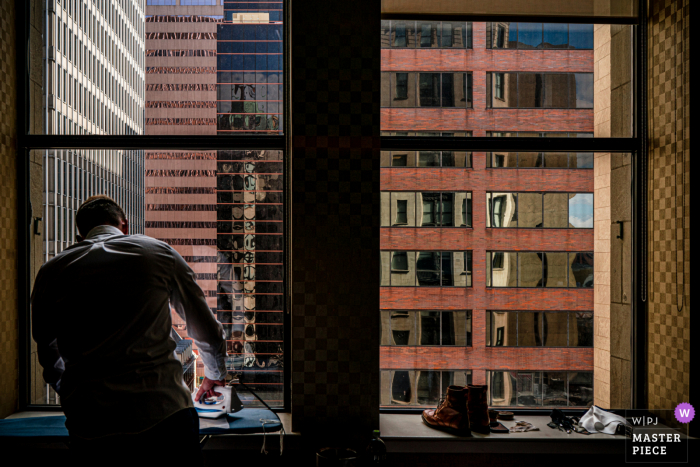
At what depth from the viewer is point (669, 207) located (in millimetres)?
2326

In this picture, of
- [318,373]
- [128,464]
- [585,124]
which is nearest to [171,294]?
[128,464]

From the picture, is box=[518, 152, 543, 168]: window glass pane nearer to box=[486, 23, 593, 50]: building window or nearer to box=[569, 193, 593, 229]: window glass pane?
box=[569, 193, 593, 229]: window glass pane

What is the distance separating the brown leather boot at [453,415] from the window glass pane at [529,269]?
2.15 feet

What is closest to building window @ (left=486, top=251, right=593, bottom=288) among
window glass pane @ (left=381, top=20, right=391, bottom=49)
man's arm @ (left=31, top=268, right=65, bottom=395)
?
window glass pane @ (left=381, top=20, right=391, bottom=49)

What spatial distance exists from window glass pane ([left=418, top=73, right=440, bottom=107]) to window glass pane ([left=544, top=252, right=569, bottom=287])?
3.30 ft

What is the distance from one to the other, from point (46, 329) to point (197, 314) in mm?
475

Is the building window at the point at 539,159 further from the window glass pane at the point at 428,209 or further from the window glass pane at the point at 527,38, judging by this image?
the window glass pane at the point at 527,38

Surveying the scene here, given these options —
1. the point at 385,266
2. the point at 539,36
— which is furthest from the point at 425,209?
the point at 539,36

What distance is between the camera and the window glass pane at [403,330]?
8.05 ft

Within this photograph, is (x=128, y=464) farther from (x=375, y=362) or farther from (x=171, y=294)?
(x=375, y=362)

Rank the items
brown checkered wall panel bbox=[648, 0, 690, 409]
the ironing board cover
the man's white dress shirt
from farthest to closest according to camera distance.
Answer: brown checkered wall panel bbox=[648, 0, 690, 409] → the ironing board cover → the man's white dress shirt

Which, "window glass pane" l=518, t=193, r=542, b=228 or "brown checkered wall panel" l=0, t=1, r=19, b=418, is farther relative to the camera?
"window glass pane" l=518, t=193, r=542, b=228

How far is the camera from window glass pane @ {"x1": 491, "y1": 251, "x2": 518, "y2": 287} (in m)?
2.48

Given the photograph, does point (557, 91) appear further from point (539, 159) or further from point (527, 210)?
point (527, 210)
